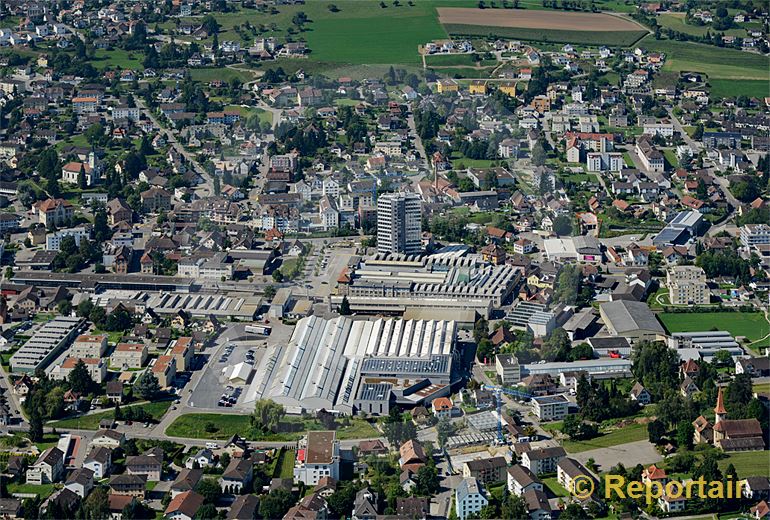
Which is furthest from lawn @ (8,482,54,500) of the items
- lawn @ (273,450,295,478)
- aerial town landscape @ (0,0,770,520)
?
lawn @ (273,450,295,478)

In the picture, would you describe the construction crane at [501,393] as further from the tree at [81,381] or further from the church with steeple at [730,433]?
the tree at [81,381]

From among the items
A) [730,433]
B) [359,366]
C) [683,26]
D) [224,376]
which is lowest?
[683,26]

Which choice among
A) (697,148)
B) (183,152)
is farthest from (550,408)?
(183,152)

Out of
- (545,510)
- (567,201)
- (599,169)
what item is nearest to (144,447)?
(545,510)

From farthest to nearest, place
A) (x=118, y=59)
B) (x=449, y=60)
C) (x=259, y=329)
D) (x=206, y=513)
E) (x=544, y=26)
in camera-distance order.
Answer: (x=544, y=26) < (x=118, y=59) < (x=449, y=60) < (x=259, y=329) < (x=206, y=513)

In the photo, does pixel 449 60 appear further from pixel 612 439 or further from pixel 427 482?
pixel 427 482

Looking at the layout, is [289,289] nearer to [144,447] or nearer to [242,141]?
[144,447]

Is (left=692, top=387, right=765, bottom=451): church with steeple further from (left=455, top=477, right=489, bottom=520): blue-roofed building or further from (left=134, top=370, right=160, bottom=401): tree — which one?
(left=134, top=370, right=160, bottom=401): tree
